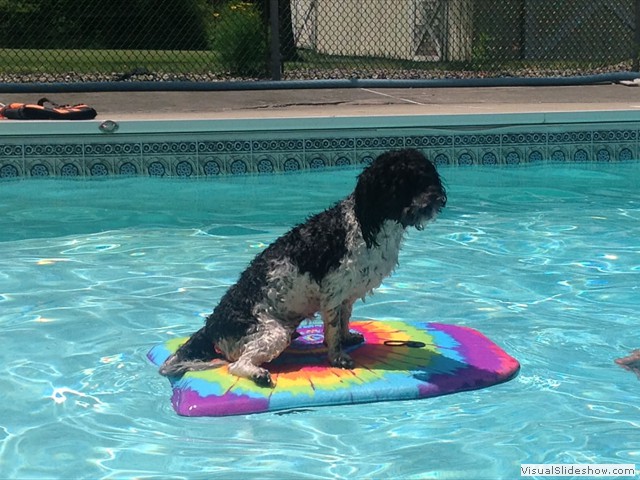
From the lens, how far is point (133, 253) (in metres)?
7.34

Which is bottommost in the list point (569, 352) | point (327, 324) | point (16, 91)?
point (569, 352)

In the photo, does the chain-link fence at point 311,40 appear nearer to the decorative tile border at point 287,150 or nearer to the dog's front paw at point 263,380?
the decorative tile border at point 287,150

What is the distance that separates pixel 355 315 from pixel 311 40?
13.8 metres

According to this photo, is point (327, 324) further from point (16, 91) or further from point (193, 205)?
point (16, 91)

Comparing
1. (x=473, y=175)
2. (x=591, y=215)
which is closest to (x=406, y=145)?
(x=473, y=175)

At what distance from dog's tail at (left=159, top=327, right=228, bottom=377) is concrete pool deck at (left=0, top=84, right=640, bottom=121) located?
516cm

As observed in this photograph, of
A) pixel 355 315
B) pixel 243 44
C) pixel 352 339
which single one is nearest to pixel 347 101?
pixel 243 44

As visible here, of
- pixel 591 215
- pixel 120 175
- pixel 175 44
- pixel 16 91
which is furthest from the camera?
pixel 175 44

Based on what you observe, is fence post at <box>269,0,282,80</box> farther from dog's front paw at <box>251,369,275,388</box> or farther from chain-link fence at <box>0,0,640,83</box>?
dog's front paw at <box>251,369,275,388</box>

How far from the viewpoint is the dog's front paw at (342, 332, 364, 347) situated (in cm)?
494

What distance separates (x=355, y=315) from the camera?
19.3ft

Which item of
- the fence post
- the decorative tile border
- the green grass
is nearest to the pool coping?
the decorative tile border

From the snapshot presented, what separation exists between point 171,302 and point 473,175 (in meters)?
4.63

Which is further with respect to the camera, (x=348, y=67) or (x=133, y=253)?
(x=348, y=67)
